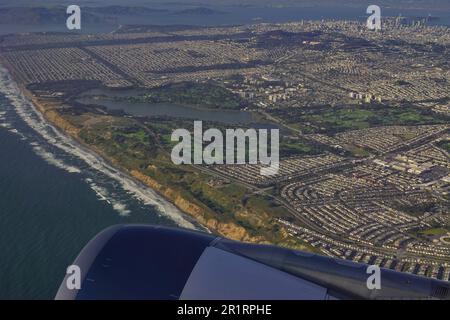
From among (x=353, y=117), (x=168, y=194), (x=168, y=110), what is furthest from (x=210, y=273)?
(x=168, y=110)

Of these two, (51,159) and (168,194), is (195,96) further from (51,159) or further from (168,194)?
(168,194)

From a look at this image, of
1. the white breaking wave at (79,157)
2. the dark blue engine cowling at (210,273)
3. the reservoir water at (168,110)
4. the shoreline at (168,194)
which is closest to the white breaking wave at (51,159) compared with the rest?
the white breaking wave at (79,157)

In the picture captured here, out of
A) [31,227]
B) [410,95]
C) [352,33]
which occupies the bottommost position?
[31,227]

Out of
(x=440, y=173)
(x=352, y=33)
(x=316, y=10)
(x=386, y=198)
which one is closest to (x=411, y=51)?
(x=352, y=33)

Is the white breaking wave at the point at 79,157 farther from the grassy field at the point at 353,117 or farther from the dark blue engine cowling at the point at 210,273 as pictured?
the dark blue engine cowling at the point at 210,273

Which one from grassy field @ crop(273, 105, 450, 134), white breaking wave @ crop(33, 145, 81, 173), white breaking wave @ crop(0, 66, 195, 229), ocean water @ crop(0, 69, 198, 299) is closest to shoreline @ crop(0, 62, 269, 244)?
white breaking wave @ crop(0, 66, 195, 229)

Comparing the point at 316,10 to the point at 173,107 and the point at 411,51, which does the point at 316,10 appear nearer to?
the point at 411,51
